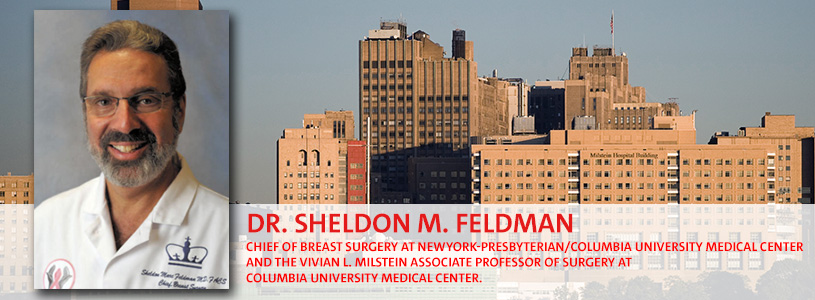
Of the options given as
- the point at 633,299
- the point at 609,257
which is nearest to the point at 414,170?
the point at 609,257

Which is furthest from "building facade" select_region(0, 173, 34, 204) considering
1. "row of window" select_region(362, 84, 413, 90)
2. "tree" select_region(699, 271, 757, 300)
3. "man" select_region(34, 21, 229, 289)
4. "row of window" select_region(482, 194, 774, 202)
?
"man" select_region(34, 21, 229, 289)

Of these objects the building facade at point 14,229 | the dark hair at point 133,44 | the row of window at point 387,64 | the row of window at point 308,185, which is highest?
the row of window at point 387,64

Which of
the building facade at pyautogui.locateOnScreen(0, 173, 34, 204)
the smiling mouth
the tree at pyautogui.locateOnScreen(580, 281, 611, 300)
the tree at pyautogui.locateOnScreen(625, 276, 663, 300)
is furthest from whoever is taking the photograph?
the tree at pyautogui.locateOnScreen(625, 276, 663, 300)

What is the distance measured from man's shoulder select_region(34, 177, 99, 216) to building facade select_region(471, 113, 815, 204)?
221 ft

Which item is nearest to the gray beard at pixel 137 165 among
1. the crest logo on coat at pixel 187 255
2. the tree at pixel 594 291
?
the crest logo on coat at pixel 187 255

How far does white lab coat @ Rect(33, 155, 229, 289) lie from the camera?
3881 cm

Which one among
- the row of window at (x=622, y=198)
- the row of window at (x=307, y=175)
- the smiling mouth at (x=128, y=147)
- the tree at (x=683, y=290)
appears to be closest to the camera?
the smiling mouth at (x=128, y=147)

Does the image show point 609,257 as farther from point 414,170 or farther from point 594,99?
point 594,99

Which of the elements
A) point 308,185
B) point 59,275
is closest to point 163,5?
point 59,275

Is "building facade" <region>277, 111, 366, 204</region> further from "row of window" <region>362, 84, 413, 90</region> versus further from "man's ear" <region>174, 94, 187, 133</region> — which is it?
"man's ear" <region>174, 94, 187, 133</region>

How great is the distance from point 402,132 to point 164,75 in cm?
9803

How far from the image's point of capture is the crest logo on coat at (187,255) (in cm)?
3916

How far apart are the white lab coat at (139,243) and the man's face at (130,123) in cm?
51

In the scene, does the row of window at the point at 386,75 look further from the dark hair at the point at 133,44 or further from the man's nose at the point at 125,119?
the man's nose at the point at 125,119
